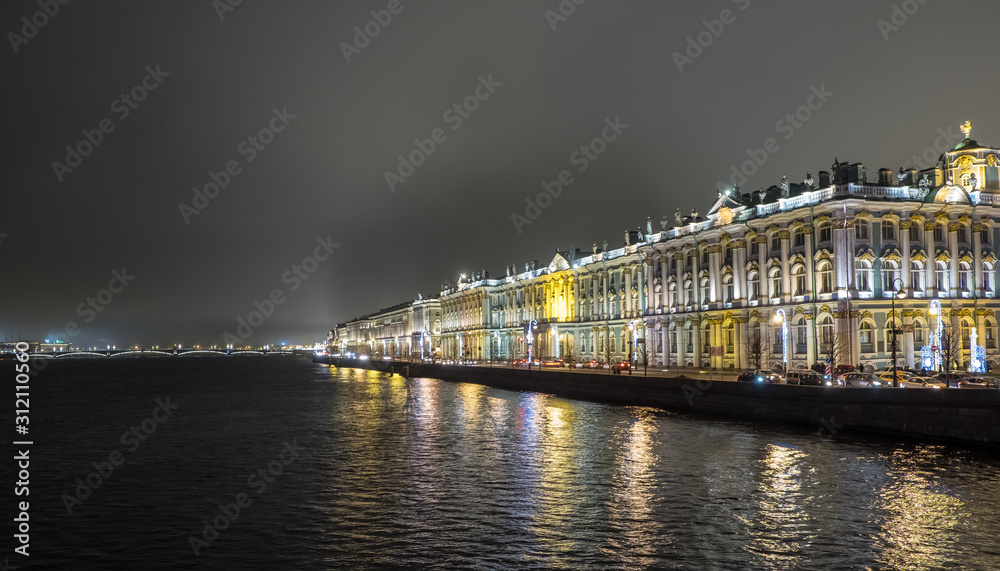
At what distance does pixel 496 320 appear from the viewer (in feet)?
447

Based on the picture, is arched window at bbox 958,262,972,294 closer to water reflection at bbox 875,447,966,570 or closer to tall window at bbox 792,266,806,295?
tall window at bbox 792,266,806,295

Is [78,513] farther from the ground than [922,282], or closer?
closer

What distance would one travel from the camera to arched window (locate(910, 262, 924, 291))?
59.2 metres

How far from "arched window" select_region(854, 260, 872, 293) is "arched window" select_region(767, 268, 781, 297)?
7290 millimetres

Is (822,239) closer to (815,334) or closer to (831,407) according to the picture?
(815,334)

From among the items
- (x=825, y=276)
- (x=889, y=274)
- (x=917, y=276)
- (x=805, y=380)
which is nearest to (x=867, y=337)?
(x=889, y=274)

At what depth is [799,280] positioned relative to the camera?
62406mm

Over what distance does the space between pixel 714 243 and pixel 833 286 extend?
52.9 feet

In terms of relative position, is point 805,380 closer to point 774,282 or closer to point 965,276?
point 774,282

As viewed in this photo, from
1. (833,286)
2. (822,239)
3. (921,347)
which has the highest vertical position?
(822,239)

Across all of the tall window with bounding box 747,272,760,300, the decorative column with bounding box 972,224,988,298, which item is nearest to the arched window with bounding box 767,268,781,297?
the tall window with bounding box 747,272,760,300

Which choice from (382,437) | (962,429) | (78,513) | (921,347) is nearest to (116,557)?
(78,513)

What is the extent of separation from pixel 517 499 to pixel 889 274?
4518 centimetres

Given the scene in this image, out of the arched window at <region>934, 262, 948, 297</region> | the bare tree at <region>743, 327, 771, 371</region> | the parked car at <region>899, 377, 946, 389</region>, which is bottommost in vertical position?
the parked car at <region>899, 377, 946, 389</region>
